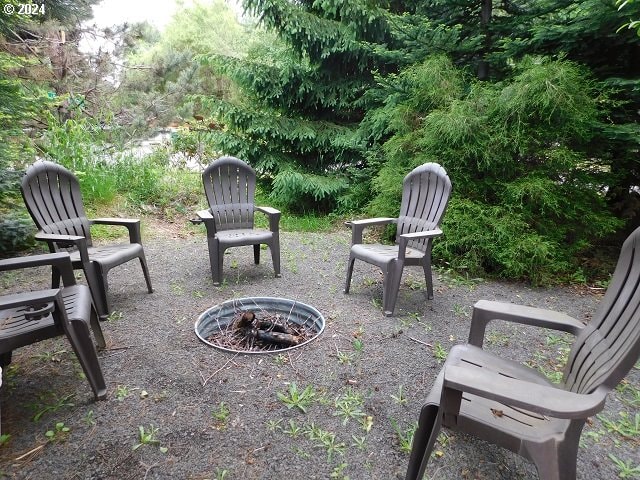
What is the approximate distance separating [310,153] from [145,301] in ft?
13.1

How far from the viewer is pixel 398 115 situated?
4.41m

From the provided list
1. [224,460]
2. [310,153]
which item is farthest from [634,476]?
[310,153]

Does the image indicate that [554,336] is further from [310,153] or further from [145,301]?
[310,153]

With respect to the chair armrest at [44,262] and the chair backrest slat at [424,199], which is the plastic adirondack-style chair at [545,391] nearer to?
the chair backrest slat at [424,199]

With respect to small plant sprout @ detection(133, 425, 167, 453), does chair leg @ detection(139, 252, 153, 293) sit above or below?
above

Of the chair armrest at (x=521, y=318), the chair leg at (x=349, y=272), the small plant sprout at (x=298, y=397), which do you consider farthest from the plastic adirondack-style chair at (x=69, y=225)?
the chair armrest at (x=521, y=318)

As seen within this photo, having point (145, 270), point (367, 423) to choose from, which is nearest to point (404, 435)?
point (367, 423)

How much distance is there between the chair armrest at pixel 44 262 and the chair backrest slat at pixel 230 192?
1610 millimetres

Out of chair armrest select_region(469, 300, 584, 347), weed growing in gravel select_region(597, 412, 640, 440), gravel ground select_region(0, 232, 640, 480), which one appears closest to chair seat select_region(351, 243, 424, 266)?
gravel ground select_region(0, 232, 640, 480)

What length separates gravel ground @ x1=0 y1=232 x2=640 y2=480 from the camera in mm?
1530

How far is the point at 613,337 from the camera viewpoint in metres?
1.29

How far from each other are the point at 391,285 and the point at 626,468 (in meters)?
1.59

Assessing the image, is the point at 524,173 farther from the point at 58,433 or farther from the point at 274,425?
the point at 58,433

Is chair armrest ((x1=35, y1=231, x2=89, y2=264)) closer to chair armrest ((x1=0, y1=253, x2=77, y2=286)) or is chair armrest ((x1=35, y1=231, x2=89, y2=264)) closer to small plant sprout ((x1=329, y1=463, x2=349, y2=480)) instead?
chair armrest ((x1=0, y1=253, x2=77, y2=286))
